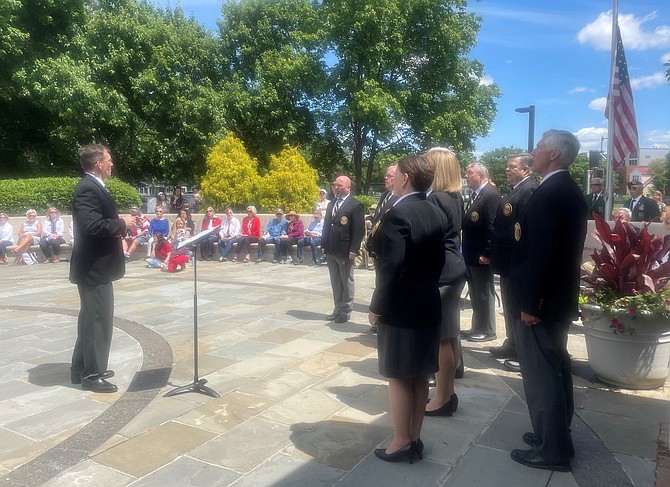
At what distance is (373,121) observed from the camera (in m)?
27.5

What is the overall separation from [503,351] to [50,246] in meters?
12.1

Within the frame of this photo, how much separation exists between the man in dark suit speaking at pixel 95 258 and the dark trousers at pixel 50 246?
10.4m

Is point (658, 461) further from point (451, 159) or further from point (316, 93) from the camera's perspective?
point (316, 93)

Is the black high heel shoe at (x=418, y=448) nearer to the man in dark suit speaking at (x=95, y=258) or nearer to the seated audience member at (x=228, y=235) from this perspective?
the man in dark suit speaking at (x=95, y=258)

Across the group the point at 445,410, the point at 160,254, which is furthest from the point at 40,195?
the point at 445,410

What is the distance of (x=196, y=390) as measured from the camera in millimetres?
4590

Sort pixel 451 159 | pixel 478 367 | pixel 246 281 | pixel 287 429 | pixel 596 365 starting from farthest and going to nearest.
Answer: pixel 246 281
pixel 478 367
pixel 596 365
pixel 451 159
pixel 287 429

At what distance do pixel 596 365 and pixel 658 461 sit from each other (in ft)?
4.58

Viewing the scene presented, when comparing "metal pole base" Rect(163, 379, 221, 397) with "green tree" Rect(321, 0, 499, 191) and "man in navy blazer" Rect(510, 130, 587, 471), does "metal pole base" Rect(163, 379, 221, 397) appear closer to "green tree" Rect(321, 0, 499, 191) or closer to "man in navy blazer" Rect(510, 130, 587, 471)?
"man in navy blazer" Rect(510, 130, 587, 471)

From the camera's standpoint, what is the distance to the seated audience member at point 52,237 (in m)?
13.8

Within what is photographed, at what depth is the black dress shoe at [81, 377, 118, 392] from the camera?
4.64m

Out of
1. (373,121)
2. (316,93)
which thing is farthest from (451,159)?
(316,93)

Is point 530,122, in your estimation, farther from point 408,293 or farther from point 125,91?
point 125,91

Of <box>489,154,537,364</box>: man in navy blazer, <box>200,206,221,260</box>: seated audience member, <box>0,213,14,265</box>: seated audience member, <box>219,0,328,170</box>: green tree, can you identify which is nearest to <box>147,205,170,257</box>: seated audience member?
<box>200,206,221,260</box>: seated audience member
